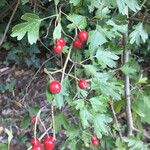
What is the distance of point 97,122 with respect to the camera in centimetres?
160

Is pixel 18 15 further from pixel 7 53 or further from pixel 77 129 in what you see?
pixel 77 129

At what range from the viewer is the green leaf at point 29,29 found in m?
1.58

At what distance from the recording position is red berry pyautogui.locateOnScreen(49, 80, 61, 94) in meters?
1.42

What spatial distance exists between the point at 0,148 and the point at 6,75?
7.51 feet

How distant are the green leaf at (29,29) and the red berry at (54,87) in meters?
0.24

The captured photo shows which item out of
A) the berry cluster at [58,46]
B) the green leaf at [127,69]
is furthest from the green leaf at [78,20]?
the green leaf at [127,69]

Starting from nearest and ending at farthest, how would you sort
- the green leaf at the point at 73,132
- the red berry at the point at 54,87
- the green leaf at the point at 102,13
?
the red berry at the point at 54,87, the green leaf at the point at 102,13, the green leaf at the point at 73,132

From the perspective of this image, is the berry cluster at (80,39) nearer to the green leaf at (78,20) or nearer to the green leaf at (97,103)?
the green leaf at (78,20)

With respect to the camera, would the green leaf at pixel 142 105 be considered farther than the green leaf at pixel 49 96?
Yes

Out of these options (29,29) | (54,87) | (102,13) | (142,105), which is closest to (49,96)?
(54,87)

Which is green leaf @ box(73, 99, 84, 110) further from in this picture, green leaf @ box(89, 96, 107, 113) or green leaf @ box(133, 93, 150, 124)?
green leaf @ box(133, 93, 150, 124)

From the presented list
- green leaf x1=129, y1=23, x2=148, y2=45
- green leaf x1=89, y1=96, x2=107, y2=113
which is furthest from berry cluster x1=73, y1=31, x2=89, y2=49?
green leaf x1=129, y1=23, x2=148, y2=45

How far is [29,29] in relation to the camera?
1.59m

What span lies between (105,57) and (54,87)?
34cm
